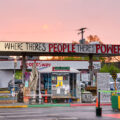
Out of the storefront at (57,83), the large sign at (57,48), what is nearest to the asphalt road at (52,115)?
the storefront at (57,83)

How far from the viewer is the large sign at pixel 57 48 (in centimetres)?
3927

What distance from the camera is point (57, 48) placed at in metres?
41.0

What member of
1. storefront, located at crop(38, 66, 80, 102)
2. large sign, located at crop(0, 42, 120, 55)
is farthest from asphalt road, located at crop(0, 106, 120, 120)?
large sign, located at crop(0, 42, 120, 55)

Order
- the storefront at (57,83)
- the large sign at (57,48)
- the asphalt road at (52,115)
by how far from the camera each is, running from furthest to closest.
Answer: the large sign at (57,48)
the storefront at (57,83)
the asphalt road at (52,115)

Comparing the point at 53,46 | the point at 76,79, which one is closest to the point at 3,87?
the point at 53,46

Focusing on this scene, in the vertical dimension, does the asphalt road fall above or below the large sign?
below

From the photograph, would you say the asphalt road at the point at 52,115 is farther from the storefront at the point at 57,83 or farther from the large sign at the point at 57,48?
the large sign at the point at 57,48

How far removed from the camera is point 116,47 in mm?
43281

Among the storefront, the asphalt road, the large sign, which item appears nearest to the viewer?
the asphalt road

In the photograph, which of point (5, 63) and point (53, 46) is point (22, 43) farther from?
point (5, 63)

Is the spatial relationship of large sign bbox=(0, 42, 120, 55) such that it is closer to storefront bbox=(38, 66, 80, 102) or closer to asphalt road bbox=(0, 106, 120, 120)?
storefront bbox=(38, 66, 80, 102)

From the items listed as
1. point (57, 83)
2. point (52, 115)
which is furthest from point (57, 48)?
point (52, 115)

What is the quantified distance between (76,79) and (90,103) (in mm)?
2955

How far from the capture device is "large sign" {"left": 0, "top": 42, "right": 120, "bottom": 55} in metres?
39.3
